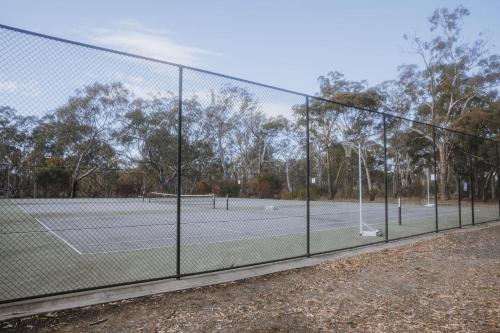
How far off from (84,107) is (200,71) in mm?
2009

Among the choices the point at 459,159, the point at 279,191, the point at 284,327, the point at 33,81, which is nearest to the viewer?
the point at 284,327

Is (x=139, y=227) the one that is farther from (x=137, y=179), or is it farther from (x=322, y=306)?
(x=322, y=306)

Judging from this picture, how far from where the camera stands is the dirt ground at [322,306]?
3590mm

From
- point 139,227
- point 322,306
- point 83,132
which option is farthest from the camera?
point 139,227

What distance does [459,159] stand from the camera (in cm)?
3606

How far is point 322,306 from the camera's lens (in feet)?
13.8

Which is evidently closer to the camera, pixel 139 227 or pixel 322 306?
pixel 322 306

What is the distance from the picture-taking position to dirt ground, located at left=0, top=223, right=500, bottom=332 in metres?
3.59

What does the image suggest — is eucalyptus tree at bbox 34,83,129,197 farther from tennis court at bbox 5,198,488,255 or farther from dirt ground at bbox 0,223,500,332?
dirt ground at bbox 0,223,500,332

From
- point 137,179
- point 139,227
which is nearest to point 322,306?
point 137,179

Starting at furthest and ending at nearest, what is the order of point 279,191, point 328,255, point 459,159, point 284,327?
1. point 459,159
2. point 279,191
3. point 328,255
4. point 284,327

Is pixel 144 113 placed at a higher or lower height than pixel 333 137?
lower

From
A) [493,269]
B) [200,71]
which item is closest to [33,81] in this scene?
[200,71]

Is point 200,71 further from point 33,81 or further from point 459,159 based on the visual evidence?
point 459,159
